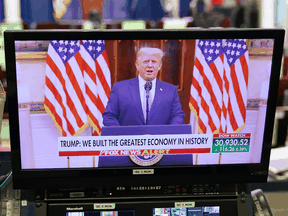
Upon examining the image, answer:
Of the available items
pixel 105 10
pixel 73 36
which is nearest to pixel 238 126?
pixel 73 36

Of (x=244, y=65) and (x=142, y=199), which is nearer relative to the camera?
(x=244, y=65)

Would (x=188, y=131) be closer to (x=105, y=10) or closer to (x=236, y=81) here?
(x=236, y=81)

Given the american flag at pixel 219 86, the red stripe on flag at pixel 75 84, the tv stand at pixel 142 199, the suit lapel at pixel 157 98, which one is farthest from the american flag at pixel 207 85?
the red stripe on flag at pixel 75 84

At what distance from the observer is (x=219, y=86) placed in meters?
Result: 1.06

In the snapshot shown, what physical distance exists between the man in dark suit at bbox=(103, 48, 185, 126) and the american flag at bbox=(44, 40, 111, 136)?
0.04 m

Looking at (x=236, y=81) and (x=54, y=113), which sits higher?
(x=236, y=81)

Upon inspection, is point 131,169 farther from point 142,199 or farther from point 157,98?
point 157,98

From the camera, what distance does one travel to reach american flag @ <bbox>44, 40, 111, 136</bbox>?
1008mm

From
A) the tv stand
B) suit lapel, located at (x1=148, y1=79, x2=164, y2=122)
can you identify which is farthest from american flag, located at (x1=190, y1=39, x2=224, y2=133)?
the tv stand

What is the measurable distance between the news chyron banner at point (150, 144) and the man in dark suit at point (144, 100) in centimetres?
6

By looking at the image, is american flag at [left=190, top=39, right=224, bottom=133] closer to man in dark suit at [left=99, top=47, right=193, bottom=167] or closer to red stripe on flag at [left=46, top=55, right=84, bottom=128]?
man in dark suit at [left=99, top=47, right=193, bottom=167]

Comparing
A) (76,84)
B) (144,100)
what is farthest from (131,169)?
(76,84)

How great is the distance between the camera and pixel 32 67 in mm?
1000

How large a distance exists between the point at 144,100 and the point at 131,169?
267 millimetres
